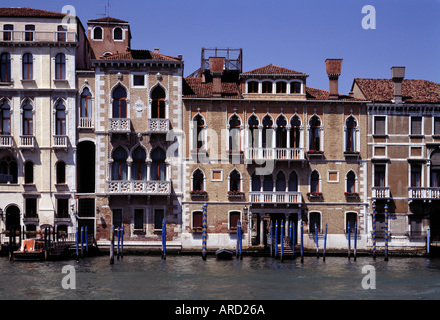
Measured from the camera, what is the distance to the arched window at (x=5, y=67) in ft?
106

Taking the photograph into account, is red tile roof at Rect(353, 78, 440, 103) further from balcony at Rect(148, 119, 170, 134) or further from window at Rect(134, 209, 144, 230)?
window at Rect(134, 209, 144, 230)

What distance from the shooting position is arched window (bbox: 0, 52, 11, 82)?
32.2 meters

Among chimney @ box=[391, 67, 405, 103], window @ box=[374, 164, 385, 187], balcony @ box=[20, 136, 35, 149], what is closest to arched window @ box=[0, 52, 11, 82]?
balcony @ box=[20, 136, 35, 149]

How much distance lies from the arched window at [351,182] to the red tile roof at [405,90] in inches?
154

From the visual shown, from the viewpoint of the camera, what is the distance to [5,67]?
3228 centimetres

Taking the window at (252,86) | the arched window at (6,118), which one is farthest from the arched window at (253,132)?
the arched window at (6,118)

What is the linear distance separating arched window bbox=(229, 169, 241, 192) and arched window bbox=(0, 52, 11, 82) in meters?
12.0

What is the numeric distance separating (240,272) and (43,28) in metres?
15.8

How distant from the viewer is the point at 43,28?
106ft

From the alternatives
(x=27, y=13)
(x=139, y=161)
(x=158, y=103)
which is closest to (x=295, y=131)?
(x=158, y=103)

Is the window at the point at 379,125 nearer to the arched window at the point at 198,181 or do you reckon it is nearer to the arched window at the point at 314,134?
the arched window at the point at 314,134

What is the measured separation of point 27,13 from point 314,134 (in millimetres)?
15578

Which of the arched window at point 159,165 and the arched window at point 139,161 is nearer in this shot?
the arched window at point 139,161

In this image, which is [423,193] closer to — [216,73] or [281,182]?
[281,182]
